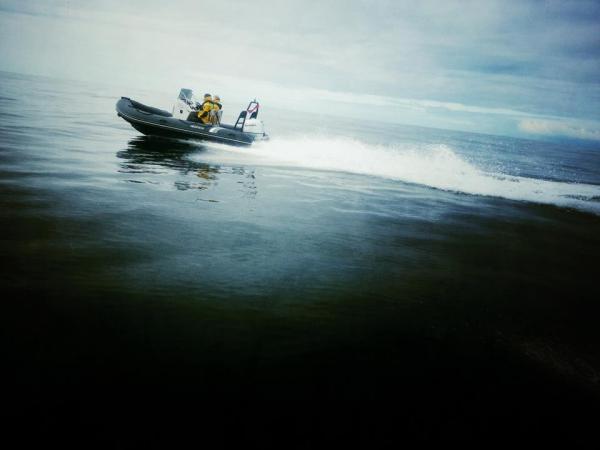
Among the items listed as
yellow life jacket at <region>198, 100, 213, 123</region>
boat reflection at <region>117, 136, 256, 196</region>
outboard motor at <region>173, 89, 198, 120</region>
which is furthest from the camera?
outboard motor at <region>173, 89, 198, 120</region>

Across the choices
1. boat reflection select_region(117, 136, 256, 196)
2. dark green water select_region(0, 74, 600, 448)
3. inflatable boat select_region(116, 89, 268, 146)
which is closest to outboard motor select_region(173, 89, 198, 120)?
inflatable boat select_region(116, 89, 268, 146)

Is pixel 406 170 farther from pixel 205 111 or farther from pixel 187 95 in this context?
pixel 187 95

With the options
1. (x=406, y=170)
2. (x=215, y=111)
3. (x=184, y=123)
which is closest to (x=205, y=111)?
(x=215, y=111)

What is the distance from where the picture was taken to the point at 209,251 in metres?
5.87

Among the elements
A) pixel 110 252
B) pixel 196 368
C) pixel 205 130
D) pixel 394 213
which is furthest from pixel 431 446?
pixel 205 130

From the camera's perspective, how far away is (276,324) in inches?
160

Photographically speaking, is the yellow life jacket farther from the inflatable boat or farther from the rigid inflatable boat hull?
the rigid inflatable boat hull

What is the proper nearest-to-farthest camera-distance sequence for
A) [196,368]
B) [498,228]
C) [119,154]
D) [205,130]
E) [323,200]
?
[196,368] → [498,228] → [323,200] → [119,154] → [205,130]

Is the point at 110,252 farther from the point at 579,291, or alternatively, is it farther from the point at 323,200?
the point at 579,291

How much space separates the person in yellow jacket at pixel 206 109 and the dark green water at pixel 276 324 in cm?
998

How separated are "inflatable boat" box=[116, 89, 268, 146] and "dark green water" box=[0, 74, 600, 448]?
8.97 m

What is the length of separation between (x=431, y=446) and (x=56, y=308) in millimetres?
3919

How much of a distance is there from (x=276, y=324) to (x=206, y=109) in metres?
16.3

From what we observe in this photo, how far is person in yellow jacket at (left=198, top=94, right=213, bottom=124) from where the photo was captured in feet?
59.1
